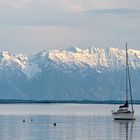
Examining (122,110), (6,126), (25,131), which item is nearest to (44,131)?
(25,131)

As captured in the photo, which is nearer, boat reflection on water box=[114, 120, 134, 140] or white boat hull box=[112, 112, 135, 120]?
boat reflection on water box=[114, 120, 134, 140]

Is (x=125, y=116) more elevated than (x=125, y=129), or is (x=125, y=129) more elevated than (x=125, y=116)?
(x=125, y=116)

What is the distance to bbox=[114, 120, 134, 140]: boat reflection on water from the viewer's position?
291ft

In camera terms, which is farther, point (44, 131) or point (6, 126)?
point (6, 126)

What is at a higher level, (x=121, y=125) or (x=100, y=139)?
(x=121, y=125)

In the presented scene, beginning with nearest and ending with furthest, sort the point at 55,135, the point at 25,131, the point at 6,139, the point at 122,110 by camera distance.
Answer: the point at 6,139 < the point at 55,135 < the point at 25,131 < the point at 122,110

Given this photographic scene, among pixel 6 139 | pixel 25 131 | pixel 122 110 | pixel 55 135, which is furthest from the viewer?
pixel 122 110

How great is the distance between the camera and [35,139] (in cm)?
8194

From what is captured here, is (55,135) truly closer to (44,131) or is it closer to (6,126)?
(44,131)

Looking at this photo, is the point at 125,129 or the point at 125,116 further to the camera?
Answer: the point at 125,116

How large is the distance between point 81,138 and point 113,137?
4.60 metres

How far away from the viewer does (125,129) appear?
10231 cm

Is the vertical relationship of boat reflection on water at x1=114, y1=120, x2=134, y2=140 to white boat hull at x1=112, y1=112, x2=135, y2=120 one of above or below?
below

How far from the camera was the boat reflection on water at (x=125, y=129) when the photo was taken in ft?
291
